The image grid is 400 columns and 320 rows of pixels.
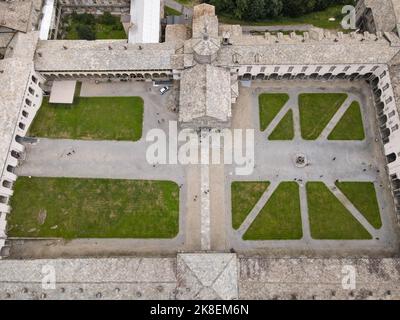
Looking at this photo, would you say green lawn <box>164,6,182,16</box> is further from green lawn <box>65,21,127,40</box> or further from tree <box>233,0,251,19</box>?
tree <box>233,0,251,19</box>

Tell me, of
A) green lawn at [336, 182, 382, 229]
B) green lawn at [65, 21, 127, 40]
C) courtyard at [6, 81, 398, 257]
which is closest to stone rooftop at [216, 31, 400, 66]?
courtyard at [6, 81, 398, 257]

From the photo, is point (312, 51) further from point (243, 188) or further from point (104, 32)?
point (104, 32)

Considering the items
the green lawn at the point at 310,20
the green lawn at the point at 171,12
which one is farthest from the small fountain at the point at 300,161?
the green lawn at the point at 171,12

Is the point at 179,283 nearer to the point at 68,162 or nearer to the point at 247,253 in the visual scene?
the point at 247,253

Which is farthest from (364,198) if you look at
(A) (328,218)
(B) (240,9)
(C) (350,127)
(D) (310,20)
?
(B) (240,9)

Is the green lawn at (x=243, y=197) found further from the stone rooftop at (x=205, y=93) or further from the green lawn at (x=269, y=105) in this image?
the stone rooftop at (x=205, y=93)

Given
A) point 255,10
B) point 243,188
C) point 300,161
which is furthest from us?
point 255,10
